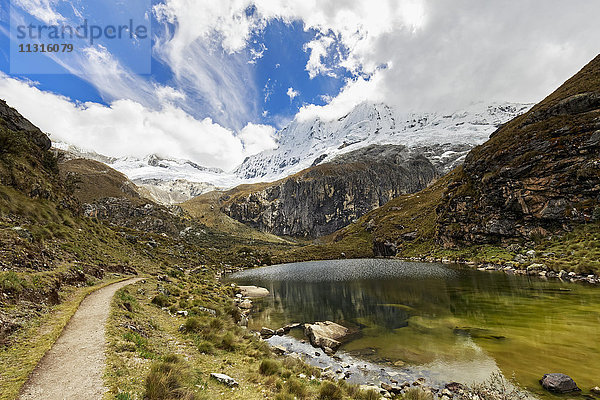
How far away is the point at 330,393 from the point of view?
10.6 metres

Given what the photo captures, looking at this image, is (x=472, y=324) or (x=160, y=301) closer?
(x=472, y=324)

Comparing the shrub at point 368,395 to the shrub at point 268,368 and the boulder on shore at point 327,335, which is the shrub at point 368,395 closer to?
the shrub at point 268,368

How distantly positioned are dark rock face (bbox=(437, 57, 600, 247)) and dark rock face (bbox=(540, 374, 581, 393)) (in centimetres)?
5393

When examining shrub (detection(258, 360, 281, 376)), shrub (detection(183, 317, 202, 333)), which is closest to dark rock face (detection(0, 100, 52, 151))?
shrub (detection(183, 317, 202, 333))

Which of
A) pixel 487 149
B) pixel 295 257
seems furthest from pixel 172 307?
pixel 295 257

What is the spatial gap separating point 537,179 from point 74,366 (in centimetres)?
8230

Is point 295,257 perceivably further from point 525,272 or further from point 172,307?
point 172,307

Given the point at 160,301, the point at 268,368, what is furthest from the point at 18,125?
the point at 268,368

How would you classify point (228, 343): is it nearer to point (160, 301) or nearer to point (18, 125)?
point (160, 301)

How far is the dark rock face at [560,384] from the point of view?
1151 cm

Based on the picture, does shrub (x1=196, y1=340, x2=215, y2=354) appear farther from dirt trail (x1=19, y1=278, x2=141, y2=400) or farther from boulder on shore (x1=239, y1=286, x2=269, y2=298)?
boulder on shore (x1=239, y1=286, x2=269, y2=298)

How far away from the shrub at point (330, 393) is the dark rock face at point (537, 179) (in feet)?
207

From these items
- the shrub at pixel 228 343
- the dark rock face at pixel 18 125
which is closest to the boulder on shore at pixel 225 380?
the shrub at pixel 228 343

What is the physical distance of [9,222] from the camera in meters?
23.7
